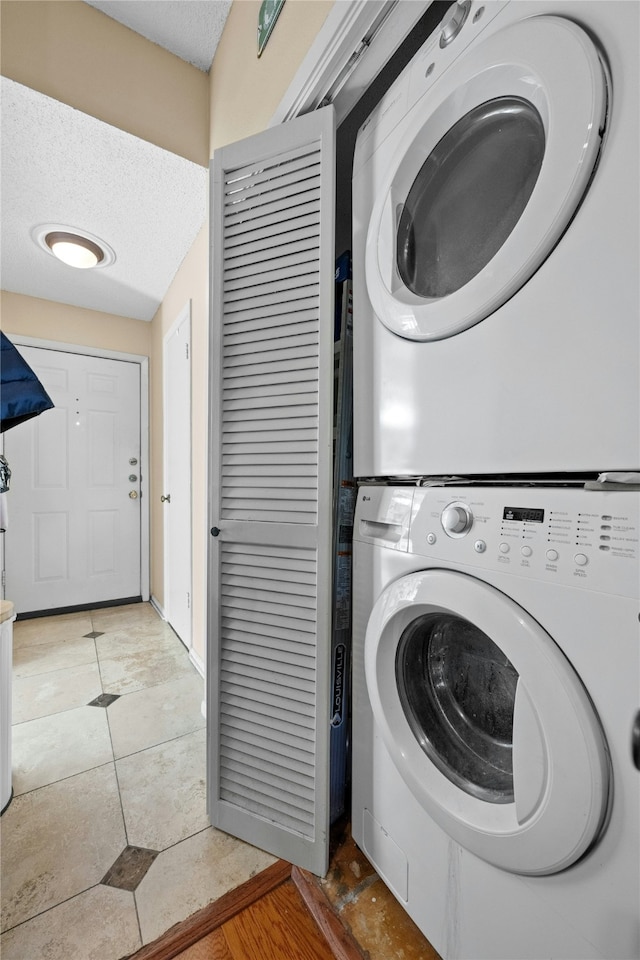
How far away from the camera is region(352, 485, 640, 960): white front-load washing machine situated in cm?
52

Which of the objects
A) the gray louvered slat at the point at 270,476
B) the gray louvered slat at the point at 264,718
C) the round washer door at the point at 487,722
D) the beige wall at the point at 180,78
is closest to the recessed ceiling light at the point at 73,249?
the beige wall at the point at 180,78

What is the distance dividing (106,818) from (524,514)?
1.45 m

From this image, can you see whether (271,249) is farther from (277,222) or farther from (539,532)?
(539,532)

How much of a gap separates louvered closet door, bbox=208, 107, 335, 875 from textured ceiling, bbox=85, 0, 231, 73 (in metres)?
1.02

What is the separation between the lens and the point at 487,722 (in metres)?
0.79

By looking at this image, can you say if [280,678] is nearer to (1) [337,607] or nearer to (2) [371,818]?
(1) [337,607]

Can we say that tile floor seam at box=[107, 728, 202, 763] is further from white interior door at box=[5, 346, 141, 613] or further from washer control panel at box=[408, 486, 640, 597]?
white interior door at box=[5, 346, 141, 613]

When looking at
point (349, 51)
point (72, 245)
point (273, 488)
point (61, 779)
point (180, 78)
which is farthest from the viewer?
point (72, 245)

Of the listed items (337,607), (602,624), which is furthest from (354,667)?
(602,624)

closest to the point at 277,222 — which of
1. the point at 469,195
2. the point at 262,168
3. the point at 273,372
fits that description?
the point at 262,168

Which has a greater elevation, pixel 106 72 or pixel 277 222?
pixel 106 72

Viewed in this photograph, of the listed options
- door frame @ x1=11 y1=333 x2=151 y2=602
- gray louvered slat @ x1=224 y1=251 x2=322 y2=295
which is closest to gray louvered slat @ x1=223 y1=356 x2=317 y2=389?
gray louvered slat @ x1=224 y1=251 x2=322 y2=295

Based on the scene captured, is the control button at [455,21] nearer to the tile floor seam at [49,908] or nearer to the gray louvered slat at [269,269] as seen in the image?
the gray louvered slat at [269,269]

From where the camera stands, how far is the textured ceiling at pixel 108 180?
157cm
